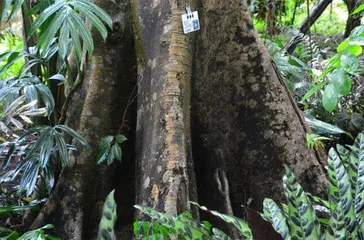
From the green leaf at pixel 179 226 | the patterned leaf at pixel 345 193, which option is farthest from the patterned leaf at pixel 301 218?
the green leaf at pixel 179 226

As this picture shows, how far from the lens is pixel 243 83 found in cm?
295

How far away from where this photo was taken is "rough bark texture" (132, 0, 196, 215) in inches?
95.2

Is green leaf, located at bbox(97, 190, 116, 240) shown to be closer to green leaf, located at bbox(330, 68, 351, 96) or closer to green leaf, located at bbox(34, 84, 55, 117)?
green leaf, located at bbox(330, 68, 351, 96)

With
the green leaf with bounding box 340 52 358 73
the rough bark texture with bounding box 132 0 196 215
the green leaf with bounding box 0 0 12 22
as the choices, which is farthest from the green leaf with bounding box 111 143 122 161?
the green leaf with bounding box 340 52 358 73

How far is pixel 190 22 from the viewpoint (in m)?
2.77

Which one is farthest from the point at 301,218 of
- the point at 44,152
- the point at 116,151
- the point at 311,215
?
the point at 44,152

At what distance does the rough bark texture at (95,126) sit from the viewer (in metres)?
2.90

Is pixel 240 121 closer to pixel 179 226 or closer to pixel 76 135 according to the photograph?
pixel 76 135

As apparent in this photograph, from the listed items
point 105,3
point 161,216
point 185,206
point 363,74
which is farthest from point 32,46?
point 363,74

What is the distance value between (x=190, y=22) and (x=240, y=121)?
697 millimetres

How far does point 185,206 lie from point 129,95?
0.98 meters

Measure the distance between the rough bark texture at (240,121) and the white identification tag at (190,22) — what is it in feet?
0.72

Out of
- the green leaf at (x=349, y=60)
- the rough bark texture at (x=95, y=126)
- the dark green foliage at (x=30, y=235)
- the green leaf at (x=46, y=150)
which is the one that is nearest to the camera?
the green leaf at (x=349, y=60)

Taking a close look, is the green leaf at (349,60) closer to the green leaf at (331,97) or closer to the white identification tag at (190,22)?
the green leaf at (331,97)
